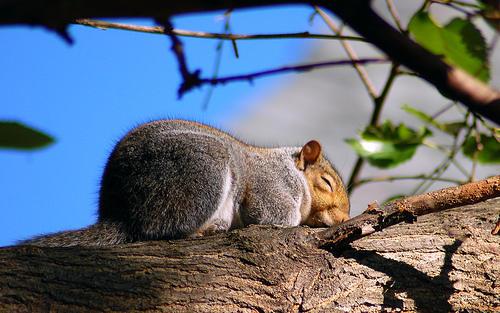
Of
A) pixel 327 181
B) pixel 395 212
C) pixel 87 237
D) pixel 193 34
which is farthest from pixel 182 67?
pixel 327 181

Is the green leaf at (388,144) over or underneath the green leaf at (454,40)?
over

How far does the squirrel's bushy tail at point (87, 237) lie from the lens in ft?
8.30

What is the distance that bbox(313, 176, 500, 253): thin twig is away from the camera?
2.30 meters

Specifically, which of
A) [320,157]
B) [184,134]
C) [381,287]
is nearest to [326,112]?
[320,157]

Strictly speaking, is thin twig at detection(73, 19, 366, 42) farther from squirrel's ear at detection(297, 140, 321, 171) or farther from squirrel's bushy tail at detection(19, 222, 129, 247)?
squirrel's ear at detection(297, 140, 321, 171)

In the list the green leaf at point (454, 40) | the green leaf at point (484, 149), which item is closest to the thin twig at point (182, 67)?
the green leaf at point (454, 40)

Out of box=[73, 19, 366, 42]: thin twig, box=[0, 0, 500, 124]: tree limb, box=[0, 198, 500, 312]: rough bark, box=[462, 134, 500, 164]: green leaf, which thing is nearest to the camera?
box=[0, 0, 500, 124]: tree limb

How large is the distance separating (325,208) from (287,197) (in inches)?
14.6

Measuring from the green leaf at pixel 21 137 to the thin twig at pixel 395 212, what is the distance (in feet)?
6.06

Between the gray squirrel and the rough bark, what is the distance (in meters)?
0.49

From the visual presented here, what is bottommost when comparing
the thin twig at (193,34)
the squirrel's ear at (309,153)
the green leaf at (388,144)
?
the thin twig at (193,34)

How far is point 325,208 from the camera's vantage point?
3.79 metres

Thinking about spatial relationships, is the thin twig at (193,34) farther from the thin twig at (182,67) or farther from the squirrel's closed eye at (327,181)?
the squirrel's closed eye at (327,181)

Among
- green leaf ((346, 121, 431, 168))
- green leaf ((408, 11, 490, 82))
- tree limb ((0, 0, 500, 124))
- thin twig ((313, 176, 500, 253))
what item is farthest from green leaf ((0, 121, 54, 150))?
green leaf ((346, 121, 431, 168))
